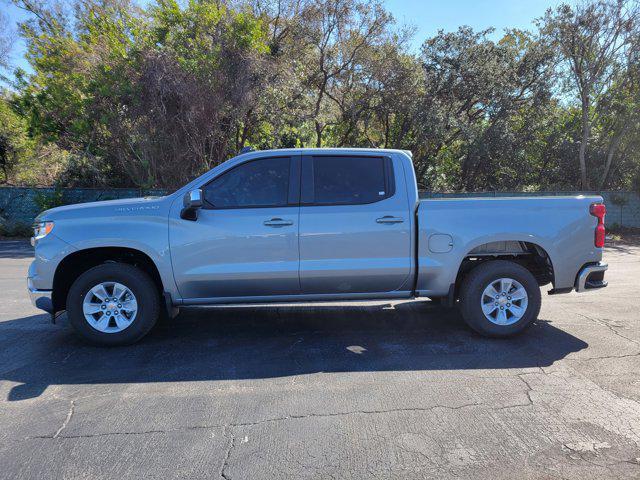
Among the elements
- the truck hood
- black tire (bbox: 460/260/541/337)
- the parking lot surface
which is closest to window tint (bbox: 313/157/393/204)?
black tire (bbox: 460/260/541/337)

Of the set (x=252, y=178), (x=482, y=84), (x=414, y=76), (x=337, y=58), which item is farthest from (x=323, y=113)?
(x=252, y=178)

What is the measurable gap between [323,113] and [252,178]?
15389mm

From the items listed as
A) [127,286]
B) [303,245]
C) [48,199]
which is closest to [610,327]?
[303,245]

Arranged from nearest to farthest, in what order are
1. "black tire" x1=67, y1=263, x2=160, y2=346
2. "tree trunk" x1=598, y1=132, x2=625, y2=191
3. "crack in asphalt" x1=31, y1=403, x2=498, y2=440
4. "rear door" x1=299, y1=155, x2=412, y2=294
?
"crack in asphalt" x1=31, y1=403, x2=498, y2=440, "black tire" x1=67, y1=263, x2=160, y2=346, "rear door" x1=299, y1=155, x2=412, y2=294, "tree trunk" x1=598, y1=132, x2=625, y2=191

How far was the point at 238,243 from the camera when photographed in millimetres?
5047

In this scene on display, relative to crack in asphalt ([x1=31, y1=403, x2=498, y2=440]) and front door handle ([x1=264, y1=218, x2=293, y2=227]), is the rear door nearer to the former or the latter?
front door handle ([x1=264, y1=218, x2=293, y2=227])

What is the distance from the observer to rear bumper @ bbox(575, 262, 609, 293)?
212 inches

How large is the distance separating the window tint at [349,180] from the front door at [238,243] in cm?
32

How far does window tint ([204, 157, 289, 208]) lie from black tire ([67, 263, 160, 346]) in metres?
1.12

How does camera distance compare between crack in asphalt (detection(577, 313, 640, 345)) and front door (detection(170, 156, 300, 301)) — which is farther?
crack in asphalt (detection(577, 313, 640, 345))

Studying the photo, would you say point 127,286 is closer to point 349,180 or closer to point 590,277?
point 349,180

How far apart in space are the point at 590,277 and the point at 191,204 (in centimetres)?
448

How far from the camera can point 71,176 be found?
778 inches

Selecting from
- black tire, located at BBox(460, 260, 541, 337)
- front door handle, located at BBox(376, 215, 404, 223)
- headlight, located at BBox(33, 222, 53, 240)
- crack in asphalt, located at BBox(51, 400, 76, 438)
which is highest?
front door handle, located at BBox(376, 215, 404, 223)
